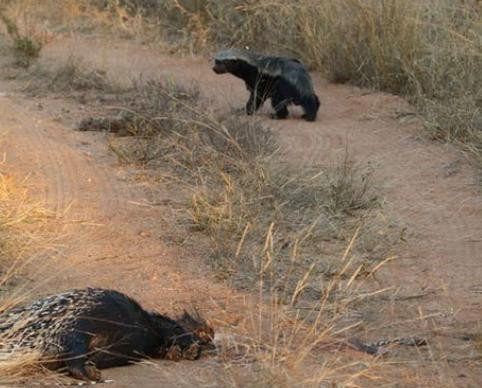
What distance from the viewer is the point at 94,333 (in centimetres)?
439

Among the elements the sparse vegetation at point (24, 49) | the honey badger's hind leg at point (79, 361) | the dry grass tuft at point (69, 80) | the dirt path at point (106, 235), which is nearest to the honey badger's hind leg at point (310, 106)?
the dry grass tuft at point (69, 80)

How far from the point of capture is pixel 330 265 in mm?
5836

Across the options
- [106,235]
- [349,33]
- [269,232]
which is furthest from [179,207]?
[349,33]

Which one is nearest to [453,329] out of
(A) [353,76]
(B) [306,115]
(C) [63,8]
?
(B) [306,115]

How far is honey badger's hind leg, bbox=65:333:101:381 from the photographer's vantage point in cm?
419

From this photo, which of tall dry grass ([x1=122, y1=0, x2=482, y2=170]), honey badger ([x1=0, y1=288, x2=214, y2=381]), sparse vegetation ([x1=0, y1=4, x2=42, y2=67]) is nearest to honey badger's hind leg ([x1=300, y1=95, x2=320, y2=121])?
tall dry grass ([x1=122, y1=0, x2=482, y2=170])

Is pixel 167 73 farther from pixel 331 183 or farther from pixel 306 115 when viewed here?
pixel 331 183

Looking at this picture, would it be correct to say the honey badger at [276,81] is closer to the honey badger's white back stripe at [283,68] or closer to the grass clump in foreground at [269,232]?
the honey badger's white back stripe at [283,68]

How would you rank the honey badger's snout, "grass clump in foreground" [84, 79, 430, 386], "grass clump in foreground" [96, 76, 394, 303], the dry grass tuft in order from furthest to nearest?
the dry grass tuft, the honey badger's snout, "grass clump in foreground" [96, 76, 394, 303], "grass clump in foreground" [84, 79, 430, 386]

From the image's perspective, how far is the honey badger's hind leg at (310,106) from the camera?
9722mm

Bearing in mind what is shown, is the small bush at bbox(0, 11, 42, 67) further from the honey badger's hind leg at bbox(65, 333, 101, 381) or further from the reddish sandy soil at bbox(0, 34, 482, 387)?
the honey badger's hind leg at bbox(65, 333, 101, 381)

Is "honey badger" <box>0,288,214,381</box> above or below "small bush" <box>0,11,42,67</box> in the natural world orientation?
above

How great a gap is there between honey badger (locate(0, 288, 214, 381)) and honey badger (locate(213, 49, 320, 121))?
5191mm

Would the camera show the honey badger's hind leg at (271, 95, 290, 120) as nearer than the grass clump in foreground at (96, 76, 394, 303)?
No
